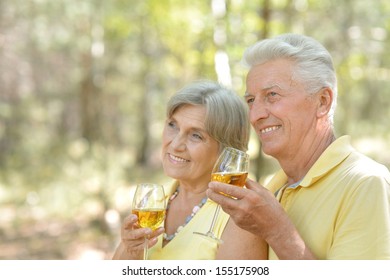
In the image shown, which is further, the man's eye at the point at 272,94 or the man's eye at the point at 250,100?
the man's eye at the point at 250,100

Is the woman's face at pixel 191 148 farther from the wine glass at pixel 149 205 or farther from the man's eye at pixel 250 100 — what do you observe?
the wine glass at pixel 149 205

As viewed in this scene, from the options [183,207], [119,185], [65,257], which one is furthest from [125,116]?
[183,207]

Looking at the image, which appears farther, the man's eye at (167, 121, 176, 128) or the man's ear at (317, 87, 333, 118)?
the man's eye at (167, 121, 176, 128)

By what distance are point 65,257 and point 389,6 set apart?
860cm

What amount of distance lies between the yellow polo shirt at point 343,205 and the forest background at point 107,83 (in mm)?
5168

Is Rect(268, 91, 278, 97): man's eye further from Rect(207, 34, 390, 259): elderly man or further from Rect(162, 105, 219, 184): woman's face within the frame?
Rect(162, 105, 219, 184): woman's face

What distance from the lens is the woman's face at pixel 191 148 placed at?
10.5 ft

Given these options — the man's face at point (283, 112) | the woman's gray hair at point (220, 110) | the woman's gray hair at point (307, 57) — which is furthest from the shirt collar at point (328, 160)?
the woman's gray hair at point (220, 110)

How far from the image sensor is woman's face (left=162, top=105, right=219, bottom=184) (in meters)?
3.19

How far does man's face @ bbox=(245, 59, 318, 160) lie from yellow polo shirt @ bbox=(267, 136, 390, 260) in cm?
17

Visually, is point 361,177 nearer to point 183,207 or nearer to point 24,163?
point 183,207

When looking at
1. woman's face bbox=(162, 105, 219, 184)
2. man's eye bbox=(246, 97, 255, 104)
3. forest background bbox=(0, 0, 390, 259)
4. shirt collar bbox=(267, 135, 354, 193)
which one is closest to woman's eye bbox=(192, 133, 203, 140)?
woman's face bbox=(162, 105, 219, 184)

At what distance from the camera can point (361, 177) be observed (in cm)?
247

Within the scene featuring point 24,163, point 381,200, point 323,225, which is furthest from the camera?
point 24,163
